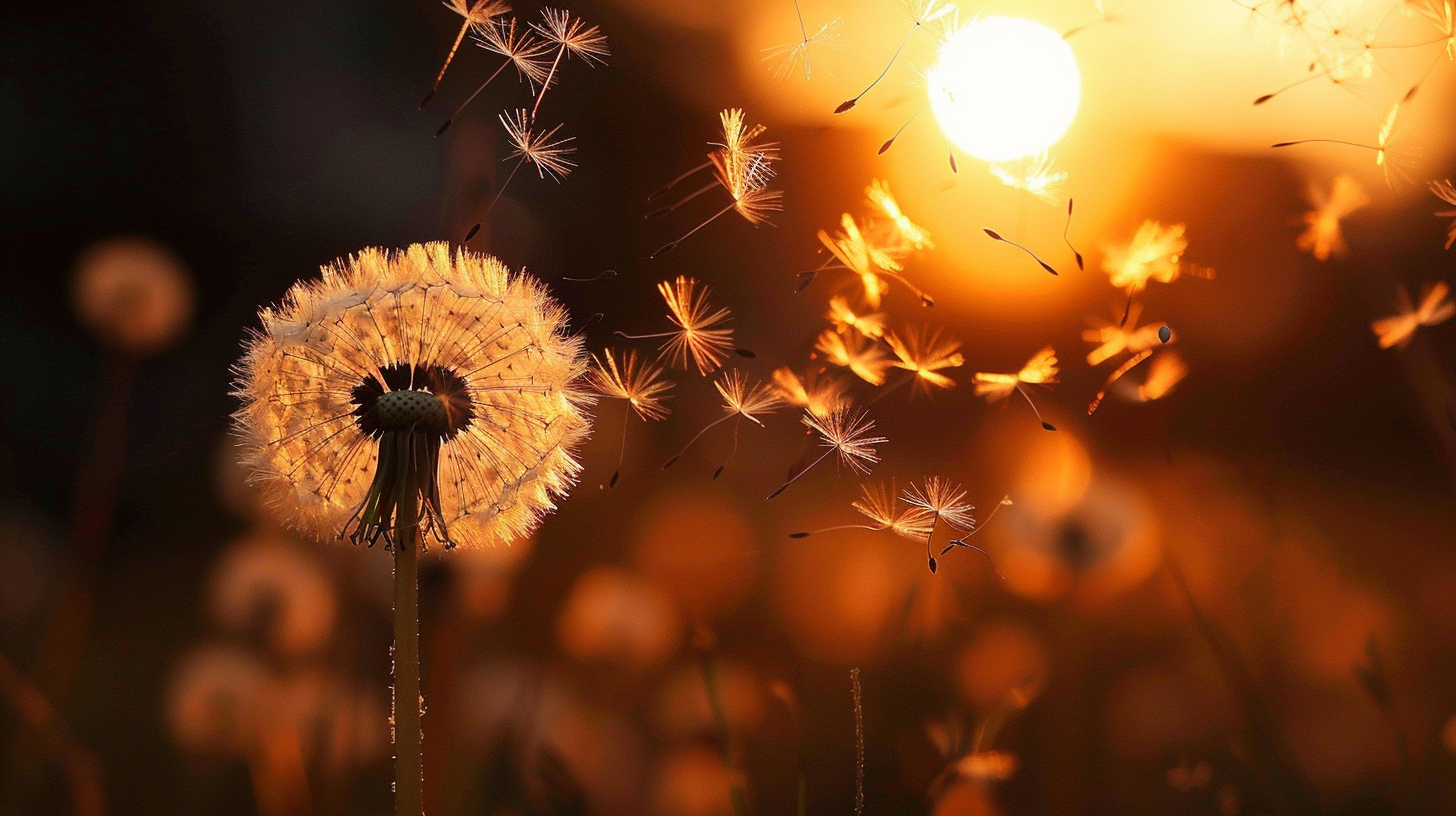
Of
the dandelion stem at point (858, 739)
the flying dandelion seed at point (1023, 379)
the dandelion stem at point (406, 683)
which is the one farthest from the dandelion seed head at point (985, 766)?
the dandelion stem at point (406, 683)

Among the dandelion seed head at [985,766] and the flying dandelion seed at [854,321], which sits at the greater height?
the flying dandelion seed at [854,321]

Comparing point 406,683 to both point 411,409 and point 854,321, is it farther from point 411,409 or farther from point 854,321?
point 854,321

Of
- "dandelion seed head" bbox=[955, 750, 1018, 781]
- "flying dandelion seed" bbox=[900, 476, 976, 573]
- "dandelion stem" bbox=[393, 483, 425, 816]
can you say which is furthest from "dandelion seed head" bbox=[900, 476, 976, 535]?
"dandelion stem" bbox=[393, 483, 425, 816]

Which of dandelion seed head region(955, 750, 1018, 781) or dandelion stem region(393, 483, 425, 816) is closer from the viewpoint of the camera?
dandelion stem region(393, 483, 425, 816)

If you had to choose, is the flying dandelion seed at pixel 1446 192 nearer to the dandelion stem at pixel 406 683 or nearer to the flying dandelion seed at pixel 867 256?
the flying dandelion seed at pixel 867 256

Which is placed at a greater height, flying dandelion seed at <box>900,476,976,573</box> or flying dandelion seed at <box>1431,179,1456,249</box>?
flying dandelion seed at <box>1431,179,1456,249</box>

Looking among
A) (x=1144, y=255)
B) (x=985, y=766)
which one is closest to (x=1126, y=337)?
(x=1144, y=255)

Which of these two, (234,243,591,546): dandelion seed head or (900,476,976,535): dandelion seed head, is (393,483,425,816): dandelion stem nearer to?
(234,243,591,546): dandelion seed head
